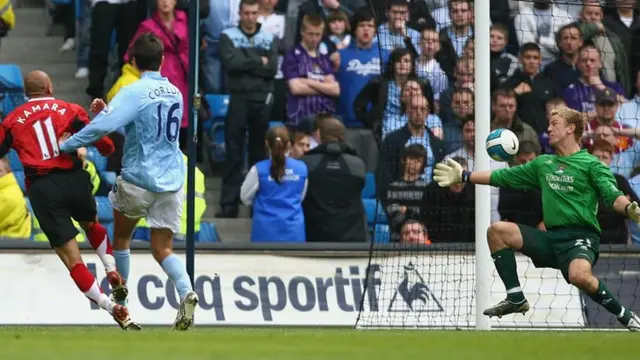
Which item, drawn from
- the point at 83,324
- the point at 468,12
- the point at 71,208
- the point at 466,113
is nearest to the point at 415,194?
the point at 466,113

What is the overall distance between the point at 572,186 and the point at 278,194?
445cm

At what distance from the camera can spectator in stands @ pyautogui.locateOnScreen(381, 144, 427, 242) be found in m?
14.6

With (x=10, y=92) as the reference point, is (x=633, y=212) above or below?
below

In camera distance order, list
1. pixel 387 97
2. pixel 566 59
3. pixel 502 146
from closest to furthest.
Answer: pixel 502 146, pixel 387 97, pixel 566 59

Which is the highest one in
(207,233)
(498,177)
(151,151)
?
(151,151)

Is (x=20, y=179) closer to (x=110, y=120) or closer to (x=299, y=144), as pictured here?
(x=299, y=144)

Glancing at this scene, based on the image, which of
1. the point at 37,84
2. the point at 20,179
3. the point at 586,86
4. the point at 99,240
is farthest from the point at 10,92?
the point at 586,86

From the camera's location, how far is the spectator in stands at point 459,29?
1426 cm

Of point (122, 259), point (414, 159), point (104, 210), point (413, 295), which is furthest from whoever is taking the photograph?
point (104, 210)

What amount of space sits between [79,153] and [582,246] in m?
3.95

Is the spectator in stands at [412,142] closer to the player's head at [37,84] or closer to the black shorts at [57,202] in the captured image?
the black shorts at [57,202]

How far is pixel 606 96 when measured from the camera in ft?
51.7

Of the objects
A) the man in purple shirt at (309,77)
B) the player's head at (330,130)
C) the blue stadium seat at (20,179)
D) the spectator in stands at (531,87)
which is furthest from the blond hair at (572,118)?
the blue stadium seat at (20,179)

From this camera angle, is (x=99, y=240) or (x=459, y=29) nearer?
(x=99, y=240)
